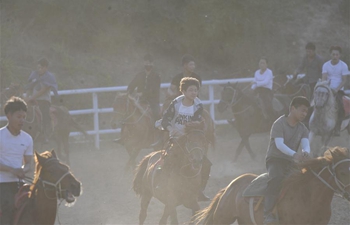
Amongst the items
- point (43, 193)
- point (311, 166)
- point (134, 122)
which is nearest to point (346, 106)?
point (134, 122)

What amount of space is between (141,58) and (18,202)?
1601 centimetres

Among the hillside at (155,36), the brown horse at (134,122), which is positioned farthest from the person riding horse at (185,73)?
the hillside at (155,36)

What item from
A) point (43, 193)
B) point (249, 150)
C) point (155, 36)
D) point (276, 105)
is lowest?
point (249, 150)

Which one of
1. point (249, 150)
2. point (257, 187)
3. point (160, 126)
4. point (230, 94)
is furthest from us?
point (230, 94)

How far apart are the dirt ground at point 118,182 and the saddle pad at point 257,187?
11.7ft

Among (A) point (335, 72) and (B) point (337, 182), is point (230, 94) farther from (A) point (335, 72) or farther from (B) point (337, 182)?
(B) point (337, 182)

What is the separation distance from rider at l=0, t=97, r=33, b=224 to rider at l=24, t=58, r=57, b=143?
8.12 m

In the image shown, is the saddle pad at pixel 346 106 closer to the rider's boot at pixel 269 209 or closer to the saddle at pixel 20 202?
the rider's boot at pixel 269 209

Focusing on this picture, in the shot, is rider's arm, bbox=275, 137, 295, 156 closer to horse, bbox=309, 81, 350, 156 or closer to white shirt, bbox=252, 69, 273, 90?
horse, bbox=309, 81, 350, 156

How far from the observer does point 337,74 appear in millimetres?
17000

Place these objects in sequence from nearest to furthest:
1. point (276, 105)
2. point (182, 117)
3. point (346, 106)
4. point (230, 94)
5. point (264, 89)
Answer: point (182, 117) < point (346, 106) < point (230, 94) < point (264, 89) < point (276, 105)

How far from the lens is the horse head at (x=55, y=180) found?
7078 millimetres

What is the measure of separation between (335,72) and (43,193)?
11.2m

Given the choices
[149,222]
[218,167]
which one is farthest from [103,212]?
[218,167]
